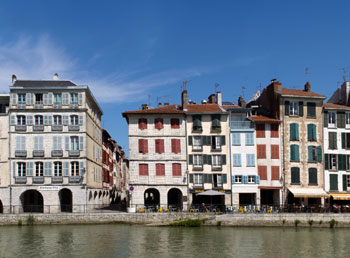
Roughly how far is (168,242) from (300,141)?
22.6 meters

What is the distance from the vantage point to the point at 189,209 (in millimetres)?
44219

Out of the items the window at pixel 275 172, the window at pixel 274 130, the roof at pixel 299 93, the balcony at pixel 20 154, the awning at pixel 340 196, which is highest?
the roof at pixel 299 93

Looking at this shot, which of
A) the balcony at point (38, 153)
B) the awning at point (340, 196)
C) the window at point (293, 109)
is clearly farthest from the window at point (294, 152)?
the balcony at point (38, 153)

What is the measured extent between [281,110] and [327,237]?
16.9m

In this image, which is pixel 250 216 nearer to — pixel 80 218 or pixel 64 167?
pixel 80 218

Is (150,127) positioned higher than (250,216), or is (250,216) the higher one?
(150,127)

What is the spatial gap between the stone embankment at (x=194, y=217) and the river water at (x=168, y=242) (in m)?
1.18

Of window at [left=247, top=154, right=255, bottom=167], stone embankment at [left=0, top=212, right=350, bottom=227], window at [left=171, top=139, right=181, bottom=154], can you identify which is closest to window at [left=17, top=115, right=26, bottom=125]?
stone embankment at [left=0, top=212, right=350, bottom=227]

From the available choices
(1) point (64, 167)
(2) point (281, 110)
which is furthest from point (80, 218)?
(2) point (281, 110)

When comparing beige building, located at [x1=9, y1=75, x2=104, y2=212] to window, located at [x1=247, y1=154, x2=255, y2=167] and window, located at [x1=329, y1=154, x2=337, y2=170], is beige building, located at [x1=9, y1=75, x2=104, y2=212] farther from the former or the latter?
window, located at [x1=329, y1=154, x2=337, y2=170]

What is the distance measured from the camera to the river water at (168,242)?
28453mm

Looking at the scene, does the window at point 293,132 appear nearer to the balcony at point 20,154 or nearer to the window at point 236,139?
the window at point 236,139

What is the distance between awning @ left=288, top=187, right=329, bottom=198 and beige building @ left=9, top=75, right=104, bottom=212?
66.6 feet

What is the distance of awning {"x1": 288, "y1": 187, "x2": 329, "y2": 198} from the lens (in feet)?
153
